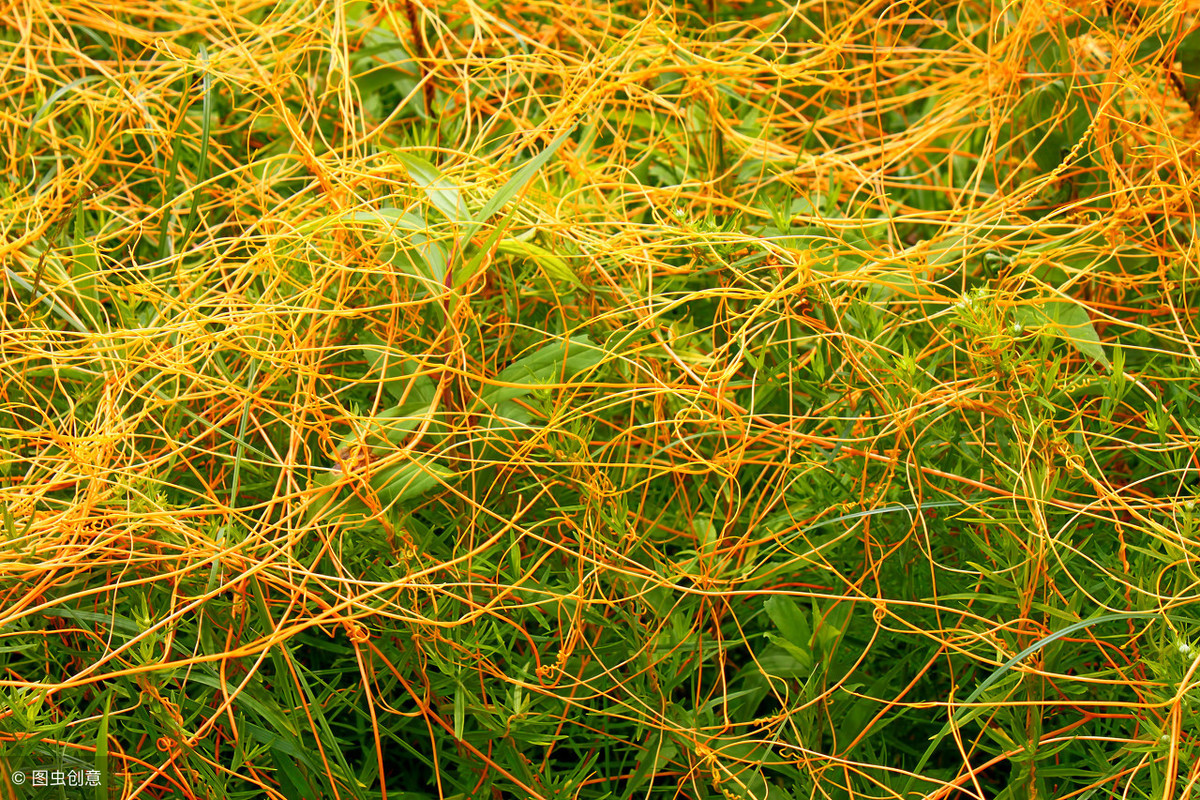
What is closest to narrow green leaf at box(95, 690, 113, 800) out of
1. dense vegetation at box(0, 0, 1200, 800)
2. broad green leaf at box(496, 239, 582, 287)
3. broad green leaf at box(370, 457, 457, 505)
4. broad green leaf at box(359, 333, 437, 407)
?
dense vegetation at box(0, 0, 1200, 800)

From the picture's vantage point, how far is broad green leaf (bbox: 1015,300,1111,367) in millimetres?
1543

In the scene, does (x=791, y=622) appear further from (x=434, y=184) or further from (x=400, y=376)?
(x=434, y=184)

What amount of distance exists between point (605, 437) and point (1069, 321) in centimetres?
83

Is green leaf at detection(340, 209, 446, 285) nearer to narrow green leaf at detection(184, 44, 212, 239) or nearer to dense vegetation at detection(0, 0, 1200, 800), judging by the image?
dense vegetation at detection(0, 0, 1200, 800)

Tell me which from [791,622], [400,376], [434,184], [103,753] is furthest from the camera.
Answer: [434,184]

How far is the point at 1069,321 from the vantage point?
1.59 metres

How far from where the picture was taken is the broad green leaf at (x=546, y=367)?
1538 millimetres

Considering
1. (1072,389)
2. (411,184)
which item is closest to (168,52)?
(411,184)

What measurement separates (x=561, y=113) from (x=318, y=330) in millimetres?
648

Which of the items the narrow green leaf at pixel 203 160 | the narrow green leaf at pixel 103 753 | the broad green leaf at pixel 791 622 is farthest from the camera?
the narrow green leaf at pixel 203 160

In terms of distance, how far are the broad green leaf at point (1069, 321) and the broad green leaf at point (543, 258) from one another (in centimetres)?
77

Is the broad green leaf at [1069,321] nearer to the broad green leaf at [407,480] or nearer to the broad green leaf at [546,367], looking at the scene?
the broad green leaf at [546,367]

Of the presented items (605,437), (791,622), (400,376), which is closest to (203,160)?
(400,376)

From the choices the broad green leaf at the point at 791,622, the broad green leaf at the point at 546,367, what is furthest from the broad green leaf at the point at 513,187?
the broad green leaf at the point at 791,622
